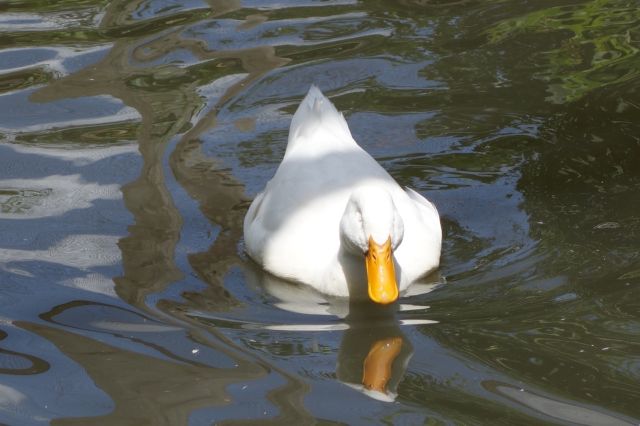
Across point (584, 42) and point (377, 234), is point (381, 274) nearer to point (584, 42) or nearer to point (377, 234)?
point (377, 234)

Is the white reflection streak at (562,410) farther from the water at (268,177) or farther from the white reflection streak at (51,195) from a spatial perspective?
the white reflection streak at (51,195)

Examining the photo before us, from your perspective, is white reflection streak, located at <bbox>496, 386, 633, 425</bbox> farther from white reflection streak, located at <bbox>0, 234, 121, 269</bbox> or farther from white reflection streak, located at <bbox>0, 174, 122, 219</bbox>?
white reflection streak, located at <bbox>0, 174, 122, 219</bbox>

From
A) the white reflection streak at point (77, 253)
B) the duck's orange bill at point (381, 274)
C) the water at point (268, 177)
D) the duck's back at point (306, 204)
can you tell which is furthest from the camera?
the white reflection streak at point (77, 253)

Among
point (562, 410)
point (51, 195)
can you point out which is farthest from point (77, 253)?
point (562, 410)

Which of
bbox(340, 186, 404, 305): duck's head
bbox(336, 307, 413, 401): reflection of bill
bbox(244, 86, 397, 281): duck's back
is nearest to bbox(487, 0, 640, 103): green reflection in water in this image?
bbox(244, 86, 397, 281): duck's back

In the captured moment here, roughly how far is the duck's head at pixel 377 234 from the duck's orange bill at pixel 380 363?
9.5 inches

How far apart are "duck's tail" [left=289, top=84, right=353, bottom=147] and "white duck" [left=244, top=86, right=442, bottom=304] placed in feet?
0.26

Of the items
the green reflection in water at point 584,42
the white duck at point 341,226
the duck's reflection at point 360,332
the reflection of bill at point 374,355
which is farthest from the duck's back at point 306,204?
the green reflection in water at point 584,42

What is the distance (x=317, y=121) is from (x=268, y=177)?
2.06 feet

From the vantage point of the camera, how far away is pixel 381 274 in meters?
5.30

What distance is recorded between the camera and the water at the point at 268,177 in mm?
4621

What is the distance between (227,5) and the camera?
950 centimetres

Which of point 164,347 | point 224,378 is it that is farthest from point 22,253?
point 224,378

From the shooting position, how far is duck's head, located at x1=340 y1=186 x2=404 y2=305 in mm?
5289
